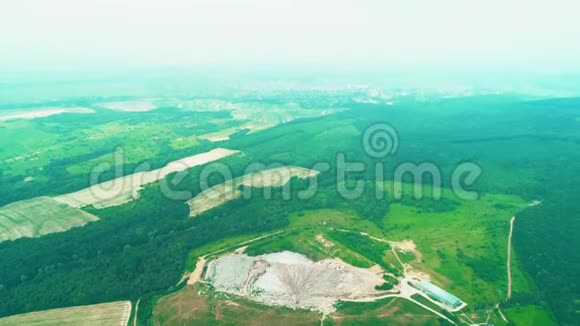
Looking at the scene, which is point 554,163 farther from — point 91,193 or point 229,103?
point 229,103

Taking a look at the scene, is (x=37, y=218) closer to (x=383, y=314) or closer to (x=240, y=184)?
(x=240, y=184)

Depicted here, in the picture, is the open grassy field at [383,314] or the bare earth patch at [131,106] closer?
the open grassy field at [383,314]

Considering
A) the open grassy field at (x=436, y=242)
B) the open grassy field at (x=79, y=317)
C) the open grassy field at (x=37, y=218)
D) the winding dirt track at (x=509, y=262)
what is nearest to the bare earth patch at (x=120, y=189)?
the open grassy field at (x=37, y=218)

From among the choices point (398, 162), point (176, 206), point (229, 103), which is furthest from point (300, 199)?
point (229, 103)

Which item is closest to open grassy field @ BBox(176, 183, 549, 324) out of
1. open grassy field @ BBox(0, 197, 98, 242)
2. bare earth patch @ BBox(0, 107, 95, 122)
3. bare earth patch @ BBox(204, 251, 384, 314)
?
bare earth patch @ BBox(204, 251, 384, 314)

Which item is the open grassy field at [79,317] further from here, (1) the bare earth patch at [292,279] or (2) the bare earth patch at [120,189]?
(2) the bare earth patch at [120,189]

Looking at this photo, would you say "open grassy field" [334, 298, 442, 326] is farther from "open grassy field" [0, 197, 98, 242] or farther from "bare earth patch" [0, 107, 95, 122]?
"bare earth patch" [0, 107, 95, 122]
